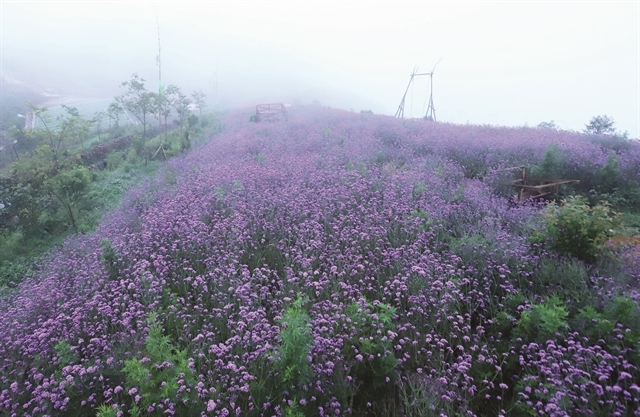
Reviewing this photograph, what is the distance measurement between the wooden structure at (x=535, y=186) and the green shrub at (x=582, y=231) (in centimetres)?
260

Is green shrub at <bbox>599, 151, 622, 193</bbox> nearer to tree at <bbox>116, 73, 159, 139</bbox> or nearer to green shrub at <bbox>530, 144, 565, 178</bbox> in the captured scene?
green shrub at <bbox>530, 144, 565, 178</bbox>

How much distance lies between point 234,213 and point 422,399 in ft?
13.7

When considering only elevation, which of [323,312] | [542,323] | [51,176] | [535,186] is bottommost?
[51,176]

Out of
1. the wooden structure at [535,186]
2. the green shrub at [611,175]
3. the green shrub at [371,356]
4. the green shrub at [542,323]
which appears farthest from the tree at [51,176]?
the green shrub at [611,175]

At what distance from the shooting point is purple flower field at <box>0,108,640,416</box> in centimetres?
282

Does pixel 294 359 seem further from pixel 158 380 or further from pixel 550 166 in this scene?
pixel 550 166

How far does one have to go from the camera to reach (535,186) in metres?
7.32

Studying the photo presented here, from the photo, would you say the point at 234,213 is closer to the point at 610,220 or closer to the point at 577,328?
the point at 577,328

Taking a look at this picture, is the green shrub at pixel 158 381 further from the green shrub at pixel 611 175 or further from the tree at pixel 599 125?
the tree at pixel 599 125

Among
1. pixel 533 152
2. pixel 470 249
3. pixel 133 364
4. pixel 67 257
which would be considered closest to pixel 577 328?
pixel 470 249

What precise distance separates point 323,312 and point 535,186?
596 centimetres

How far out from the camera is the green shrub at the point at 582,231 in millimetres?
4441

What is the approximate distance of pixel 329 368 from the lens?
2877 millimetres

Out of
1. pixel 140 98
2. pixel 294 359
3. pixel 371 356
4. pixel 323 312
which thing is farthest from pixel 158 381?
pixel 140 98
